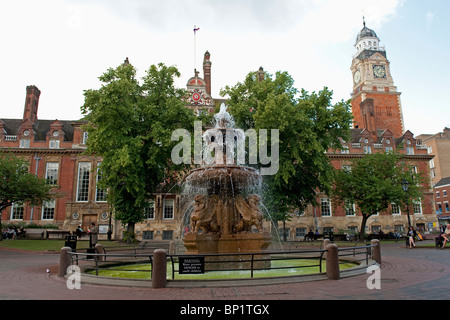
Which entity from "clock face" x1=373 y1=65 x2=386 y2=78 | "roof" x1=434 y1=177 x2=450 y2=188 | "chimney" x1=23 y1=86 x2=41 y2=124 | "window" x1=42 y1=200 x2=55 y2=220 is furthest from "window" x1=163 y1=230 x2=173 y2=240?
"roof" x1=434 y1=177 x2=450 y2=188

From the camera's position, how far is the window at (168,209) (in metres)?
41.9

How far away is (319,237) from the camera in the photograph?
122 ft

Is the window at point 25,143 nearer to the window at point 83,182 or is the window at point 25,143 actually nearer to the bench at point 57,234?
the window at point 83,182

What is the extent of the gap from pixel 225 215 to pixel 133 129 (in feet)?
51.4

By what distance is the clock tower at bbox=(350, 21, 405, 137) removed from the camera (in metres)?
62.8

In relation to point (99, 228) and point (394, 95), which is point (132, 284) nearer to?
point (99, 228)

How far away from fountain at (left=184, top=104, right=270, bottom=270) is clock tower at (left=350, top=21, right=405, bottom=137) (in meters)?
50.7

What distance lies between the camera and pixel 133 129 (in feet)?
87.4

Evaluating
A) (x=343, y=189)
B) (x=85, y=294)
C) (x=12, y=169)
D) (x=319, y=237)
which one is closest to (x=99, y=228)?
(x=12, y=169)

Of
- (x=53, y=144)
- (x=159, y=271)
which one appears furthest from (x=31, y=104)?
(x=159, y=271)

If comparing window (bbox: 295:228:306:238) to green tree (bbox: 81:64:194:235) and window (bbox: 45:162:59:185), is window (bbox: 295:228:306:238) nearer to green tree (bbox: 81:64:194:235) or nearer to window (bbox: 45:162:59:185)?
green tree (bbox: 81:64:194:235)

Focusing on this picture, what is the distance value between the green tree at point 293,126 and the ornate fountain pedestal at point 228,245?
11845 mm
